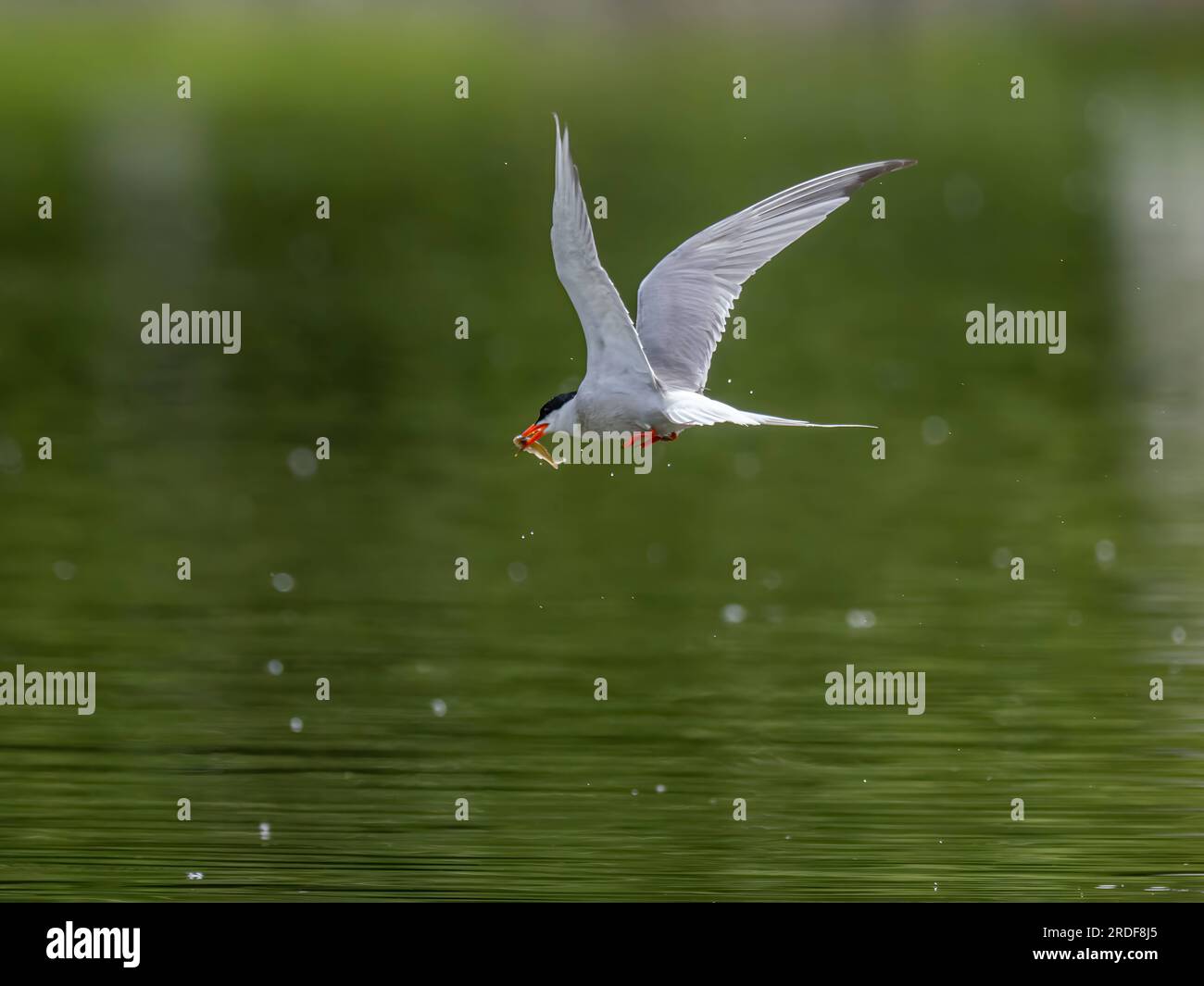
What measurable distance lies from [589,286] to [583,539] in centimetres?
783

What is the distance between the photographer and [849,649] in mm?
16250

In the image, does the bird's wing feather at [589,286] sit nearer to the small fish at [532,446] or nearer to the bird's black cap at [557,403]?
the bird's black cap at [557,403]

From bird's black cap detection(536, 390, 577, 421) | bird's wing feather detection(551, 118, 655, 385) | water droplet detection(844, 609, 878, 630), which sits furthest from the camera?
water droplet detection(844, 609, 878, 630)

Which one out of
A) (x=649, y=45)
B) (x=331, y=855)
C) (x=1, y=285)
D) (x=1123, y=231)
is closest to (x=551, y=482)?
(x=331, y=855)

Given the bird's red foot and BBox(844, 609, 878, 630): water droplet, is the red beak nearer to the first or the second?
the bird's red foot

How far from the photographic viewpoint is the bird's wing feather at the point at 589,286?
440 inches

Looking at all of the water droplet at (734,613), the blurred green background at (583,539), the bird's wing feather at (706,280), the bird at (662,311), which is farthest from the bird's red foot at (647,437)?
the water droplet at (734,613)

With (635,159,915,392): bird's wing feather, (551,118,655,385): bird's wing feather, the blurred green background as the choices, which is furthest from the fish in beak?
the blurred green background

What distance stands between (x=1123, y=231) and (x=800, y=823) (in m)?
27.1

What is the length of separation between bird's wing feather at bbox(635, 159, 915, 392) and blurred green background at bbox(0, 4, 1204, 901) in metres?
2.39

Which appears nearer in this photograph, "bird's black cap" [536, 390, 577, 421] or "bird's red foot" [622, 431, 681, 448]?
"bird's black cap" [536, 390, 577, 421]

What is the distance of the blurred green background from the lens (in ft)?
41.8

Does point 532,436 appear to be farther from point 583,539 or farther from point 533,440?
point 583,539

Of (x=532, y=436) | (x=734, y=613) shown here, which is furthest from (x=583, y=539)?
(x=532, y=436)
